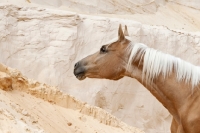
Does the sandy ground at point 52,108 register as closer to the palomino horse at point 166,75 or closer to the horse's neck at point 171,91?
the palomino horse at point 166,75

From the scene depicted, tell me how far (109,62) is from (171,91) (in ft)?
2.94

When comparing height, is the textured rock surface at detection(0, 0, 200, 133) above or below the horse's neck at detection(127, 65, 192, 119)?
below

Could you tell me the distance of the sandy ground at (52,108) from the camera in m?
7.43

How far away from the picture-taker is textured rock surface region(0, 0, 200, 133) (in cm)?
1038

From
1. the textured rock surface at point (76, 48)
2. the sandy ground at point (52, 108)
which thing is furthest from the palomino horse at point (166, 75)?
the textured rock surface at point (76, 48)

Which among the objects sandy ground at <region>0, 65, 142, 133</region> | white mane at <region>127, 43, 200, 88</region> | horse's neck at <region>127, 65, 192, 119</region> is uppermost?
white mane at <region>127, 43, 200, 88</region>

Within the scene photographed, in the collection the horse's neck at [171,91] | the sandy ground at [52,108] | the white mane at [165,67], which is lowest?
the sandy ground at [52,108]

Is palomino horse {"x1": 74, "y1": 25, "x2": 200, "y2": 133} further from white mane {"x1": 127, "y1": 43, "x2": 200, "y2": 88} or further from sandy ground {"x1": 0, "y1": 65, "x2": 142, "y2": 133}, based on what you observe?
sandy ground {"x1": 0, "y1": 65, "x2": 142, "y2": 133}

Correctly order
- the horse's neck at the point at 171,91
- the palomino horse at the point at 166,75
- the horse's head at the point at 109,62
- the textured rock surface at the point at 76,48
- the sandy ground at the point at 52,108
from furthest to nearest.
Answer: the textured rock surface at the point at 76,48 → the sandy ground at the point at 52,108 → the horse's head at the point at 109,62 → the horse's neck at the point at 171,91 → the palomino horse at the point at 166,75

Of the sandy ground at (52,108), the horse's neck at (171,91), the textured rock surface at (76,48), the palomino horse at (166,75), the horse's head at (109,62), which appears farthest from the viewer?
the textured rock surface at (76,48)

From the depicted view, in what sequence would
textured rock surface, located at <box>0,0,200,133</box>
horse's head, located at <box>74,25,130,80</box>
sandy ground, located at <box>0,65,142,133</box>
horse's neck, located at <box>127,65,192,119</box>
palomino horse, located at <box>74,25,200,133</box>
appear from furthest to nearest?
textured rock surface, located at <box>0,0,200,133</box>
sandy ground, located at <box>0,65,142,133</box>
horse's head, located at <box>74,25,130,80</box>
horse's neck, located at <box>127,65,192,119</box>
palomino horse, located at <box>74,25,200,133</box>

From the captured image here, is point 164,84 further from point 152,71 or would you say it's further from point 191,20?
point 191,20

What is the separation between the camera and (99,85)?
10.9 metres

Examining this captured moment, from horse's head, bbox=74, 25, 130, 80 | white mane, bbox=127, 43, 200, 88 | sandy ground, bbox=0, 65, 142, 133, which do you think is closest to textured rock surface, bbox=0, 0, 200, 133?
sandy ground, bbox=0, 65, 142, 133
